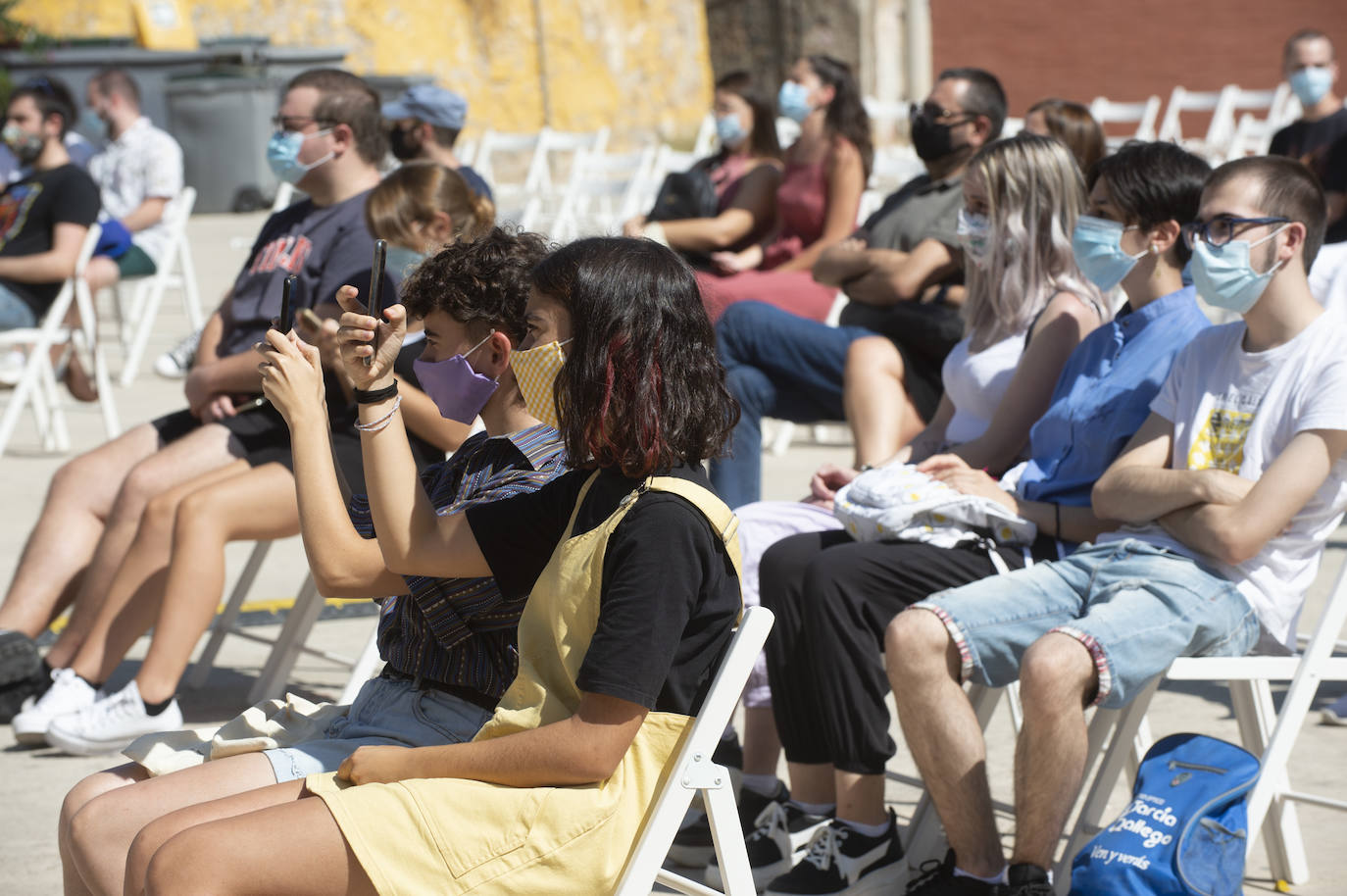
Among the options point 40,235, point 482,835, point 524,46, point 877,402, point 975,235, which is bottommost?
point 524,46

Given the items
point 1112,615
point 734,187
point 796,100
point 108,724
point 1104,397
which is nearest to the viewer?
point 1112,615

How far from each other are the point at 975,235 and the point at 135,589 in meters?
2.36

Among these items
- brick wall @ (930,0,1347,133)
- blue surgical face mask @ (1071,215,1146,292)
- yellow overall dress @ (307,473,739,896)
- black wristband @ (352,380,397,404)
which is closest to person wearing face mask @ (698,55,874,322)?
blue surgical face mask @ (1071,215,1146,292)

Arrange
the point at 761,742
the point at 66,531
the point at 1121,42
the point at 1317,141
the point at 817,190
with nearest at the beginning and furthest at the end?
1. the point at 761,742
2. the point at 66,531
3. the point at 817,190
4. the point at 1317,141
5. the point at 1121,42

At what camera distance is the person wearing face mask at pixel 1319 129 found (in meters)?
6.44

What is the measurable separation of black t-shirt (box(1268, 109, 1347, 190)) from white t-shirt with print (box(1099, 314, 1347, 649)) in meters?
3.91

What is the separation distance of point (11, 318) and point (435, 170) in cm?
431

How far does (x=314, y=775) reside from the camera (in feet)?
7.10

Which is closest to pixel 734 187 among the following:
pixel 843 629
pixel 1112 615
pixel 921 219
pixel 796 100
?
pixel 796 100

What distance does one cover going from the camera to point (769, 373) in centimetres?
472

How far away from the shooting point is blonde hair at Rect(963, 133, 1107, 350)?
375 cm

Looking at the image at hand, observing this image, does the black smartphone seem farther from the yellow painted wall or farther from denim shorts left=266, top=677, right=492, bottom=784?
the yellow painted wall

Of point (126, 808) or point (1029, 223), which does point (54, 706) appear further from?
point (1029, 223)

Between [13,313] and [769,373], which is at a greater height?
[769,373]
